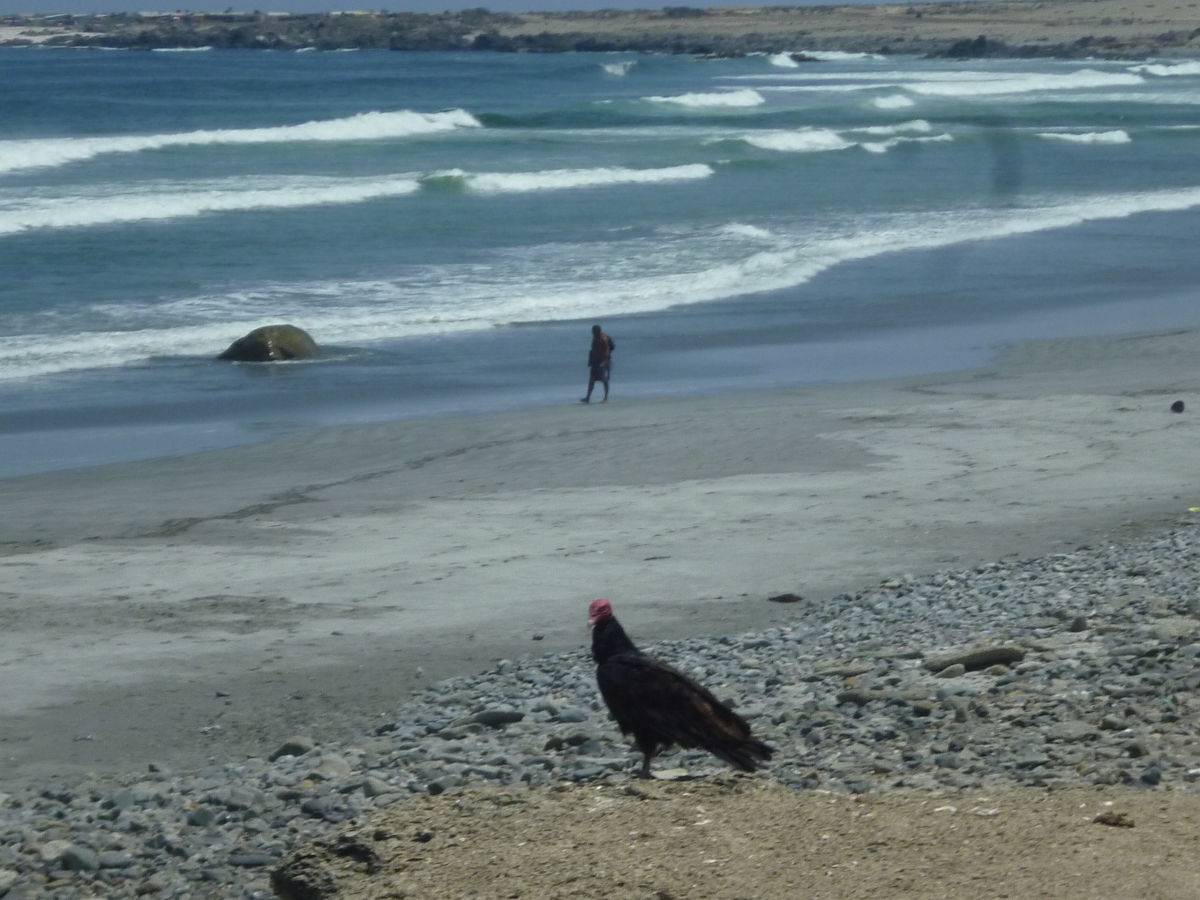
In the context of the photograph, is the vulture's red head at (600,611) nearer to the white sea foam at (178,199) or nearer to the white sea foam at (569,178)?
the white sea foam at (178,199)

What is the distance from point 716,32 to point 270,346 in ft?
449

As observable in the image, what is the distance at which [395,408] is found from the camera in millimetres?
15133

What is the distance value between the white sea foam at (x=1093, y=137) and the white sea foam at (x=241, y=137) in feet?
58.4

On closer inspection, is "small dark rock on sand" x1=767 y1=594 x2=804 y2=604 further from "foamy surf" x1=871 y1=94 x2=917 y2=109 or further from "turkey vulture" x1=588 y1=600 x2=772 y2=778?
"foamy surf" x1=871 y1=94 x2=917 y2=109

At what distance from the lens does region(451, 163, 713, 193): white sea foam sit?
3428 cm

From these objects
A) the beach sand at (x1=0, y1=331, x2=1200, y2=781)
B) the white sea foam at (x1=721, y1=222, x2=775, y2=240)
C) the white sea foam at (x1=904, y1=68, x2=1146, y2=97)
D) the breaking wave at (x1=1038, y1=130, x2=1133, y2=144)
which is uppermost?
the white sea foam at (x1=904, y1=68, x2=1146, y2=97)

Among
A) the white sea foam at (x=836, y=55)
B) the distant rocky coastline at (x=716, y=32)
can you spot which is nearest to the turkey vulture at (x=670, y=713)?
the distant rocky coastline at (x=716, y=32)

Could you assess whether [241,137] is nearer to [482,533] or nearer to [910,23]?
[482,533]

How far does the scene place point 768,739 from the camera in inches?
244

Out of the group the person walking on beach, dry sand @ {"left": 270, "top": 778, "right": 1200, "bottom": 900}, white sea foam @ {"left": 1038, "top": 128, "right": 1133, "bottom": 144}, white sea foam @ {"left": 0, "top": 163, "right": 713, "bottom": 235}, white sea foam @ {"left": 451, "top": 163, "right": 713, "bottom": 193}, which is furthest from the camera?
white sea foam @ {"left": 1038, "top": 128, "right": 1133, "bottom": 144}

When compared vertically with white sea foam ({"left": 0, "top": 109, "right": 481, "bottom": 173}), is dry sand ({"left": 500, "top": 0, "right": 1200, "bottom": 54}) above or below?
above

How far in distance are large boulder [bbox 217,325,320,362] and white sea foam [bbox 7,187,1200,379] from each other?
0.62 metres

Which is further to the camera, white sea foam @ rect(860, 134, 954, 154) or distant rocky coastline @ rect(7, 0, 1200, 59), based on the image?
distant rocky coastline @ rect(7, 0, 1200, 59)

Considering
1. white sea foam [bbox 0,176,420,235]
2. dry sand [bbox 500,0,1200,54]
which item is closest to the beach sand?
white sea foam [bbox 0,176,420,235]
